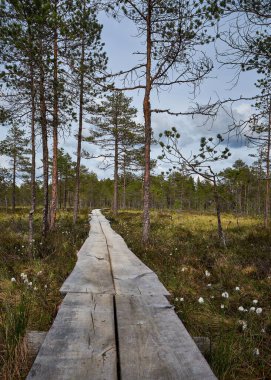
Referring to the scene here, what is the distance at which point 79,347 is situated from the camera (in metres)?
2.47

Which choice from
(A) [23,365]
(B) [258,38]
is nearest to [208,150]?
(B) [258,38]

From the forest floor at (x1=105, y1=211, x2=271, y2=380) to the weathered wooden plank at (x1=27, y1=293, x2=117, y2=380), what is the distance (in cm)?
103

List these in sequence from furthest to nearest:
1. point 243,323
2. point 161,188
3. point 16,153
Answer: point 161,188 → point 16,153 → point 243,323

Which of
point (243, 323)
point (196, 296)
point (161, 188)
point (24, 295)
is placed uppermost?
point (161, 188)

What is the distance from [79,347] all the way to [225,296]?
2750 mm

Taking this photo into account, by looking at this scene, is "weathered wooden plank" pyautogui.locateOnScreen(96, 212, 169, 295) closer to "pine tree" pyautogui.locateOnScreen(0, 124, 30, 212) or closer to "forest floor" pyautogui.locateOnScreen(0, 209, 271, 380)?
"forest floor" pyautogui.locateOnScreen(0, 209, 271, 380)

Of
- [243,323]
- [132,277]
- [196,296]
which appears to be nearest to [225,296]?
[196,296]

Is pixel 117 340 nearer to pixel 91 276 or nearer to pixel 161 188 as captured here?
pixel 91 276

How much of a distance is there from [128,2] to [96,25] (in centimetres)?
151

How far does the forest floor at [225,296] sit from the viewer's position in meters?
2.73

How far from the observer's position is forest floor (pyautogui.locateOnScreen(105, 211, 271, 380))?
2.73 m

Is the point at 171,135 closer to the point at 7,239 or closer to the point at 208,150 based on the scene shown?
the point at 208,150

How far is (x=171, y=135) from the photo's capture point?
8953mm

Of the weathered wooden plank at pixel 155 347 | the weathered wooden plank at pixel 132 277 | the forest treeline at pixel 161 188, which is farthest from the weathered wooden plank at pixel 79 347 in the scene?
the forest treeline at pixel 161 188
